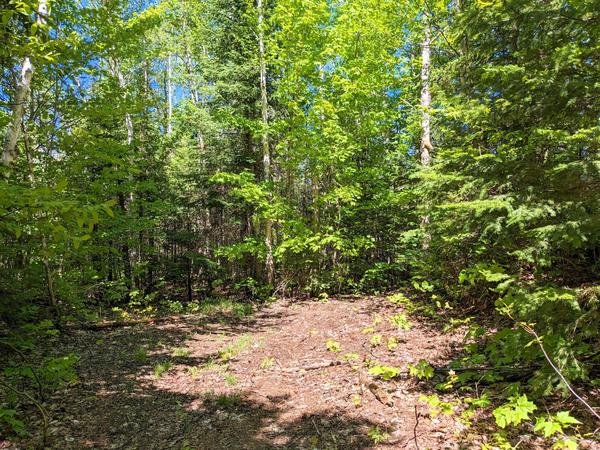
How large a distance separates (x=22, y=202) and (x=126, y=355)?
226 inches

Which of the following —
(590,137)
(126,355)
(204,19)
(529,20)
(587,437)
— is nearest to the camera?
(587,437)

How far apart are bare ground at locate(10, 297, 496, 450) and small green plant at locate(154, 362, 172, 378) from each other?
1.0 inches

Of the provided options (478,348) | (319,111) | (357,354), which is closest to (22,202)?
(357,354)

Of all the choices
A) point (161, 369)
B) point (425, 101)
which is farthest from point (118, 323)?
point (425, 101)

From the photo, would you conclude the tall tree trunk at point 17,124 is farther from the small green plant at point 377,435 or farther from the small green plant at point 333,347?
the small green plant at point 377,435

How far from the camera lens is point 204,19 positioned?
19.9 metres

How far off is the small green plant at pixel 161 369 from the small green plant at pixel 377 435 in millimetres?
3849

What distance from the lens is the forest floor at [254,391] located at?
13.2 ft

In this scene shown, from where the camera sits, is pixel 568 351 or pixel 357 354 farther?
pixel 357 354

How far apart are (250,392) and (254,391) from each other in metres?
0.06

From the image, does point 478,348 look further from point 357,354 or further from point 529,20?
point 529,20

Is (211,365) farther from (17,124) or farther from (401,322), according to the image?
(17,124)

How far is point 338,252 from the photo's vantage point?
13719 mm

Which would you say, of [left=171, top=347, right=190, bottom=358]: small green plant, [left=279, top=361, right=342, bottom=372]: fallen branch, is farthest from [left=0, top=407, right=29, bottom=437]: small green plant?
[left=279, top=361, right=342, bottom=372]: fallen branch
